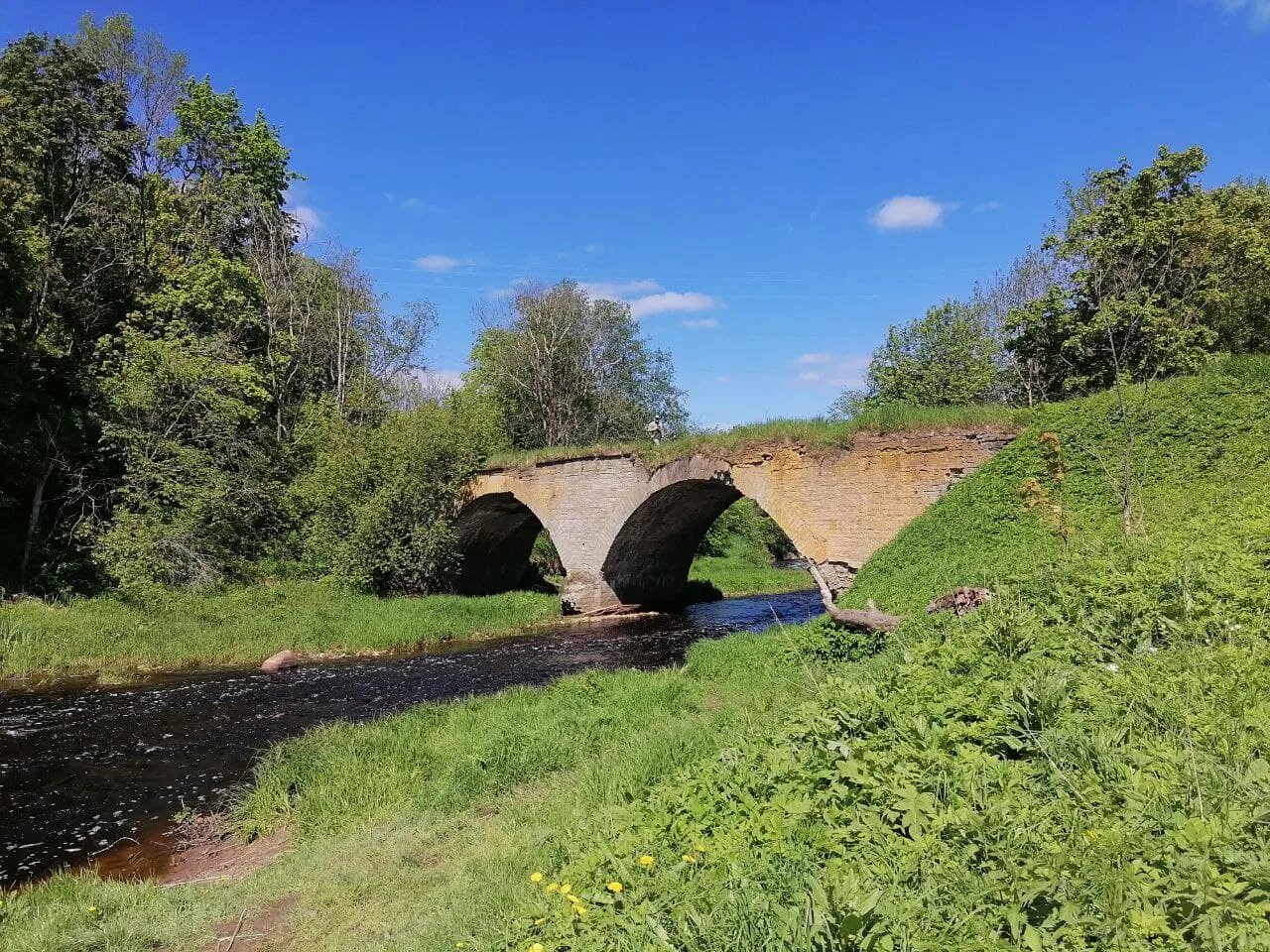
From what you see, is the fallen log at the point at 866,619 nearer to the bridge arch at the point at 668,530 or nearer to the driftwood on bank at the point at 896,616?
the driftwood on bank at the point at 896,616

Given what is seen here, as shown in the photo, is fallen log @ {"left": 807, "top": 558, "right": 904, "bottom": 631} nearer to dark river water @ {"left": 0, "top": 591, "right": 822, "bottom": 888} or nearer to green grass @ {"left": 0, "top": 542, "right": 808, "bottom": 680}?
dark river water @ {"left": 0, "top": 591, "right": 822, "bottom": 888}

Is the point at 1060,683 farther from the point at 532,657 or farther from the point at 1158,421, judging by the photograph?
the point at 532,657

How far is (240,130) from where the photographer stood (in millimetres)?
28422

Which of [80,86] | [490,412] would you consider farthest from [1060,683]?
[80,86]

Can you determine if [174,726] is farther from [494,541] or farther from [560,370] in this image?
[560,370]

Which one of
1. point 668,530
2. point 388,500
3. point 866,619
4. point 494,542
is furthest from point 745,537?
point 866,619

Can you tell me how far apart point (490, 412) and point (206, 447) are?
Result: 859 centimetres

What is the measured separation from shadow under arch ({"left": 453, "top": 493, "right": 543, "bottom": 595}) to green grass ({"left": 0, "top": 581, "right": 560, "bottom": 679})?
3511mm

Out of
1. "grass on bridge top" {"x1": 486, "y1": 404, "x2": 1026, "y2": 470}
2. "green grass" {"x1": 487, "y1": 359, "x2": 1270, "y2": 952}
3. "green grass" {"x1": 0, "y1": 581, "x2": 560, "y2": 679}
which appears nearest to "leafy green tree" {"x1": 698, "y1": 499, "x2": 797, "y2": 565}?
"green grass" {"x1": 0, "y1": 581, "x2": 560, "y2": 679}

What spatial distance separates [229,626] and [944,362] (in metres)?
25.4

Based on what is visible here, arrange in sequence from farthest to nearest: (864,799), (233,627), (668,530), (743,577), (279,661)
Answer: (743,577), (668,530), (233,627), (279,661), (864,799)

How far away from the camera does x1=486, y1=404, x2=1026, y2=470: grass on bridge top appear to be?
45.3 ft

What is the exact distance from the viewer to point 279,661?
50.6 feet

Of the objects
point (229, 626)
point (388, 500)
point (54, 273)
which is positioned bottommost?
point (229, 626)
